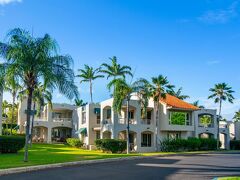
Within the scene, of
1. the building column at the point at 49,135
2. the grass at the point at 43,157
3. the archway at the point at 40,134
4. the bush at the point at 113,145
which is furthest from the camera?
the archway at the point at 40,134

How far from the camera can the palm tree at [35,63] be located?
77.4 feet

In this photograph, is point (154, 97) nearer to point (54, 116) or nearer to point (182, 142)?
point (182, 142)

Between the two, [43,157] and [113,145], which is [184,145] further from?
[43,157]

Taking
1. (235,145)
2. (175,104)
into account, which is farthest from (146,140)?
(235,145)

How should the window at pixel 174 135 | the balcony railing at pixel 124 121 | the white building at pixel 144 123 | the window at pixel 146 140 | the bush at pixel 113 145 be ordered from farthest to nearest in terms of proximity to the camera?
the window at pixel 174 135 < the window at pixel 146 140 < the balcony railing at pixel 124 121 < the white building at pixel 144 123 < the bush at pixel 113 145

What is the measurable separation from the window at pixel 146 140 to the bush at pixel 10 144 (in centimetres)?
1969

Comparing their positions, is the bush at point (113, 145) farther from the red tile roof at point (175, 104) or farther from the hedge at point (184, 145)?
the red tile roof at point (175, 104)

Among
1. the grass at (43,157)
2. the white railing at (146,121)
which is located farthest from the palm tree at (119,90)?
the white railing at (146,121)

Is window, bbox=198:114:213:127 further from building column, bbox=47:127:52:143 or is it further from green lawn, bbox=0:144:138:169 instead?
green lawn, bbox=0:144:138:169

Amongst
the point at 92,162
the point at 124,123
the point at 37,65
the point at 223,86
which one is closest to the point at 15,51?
the point at 37,65

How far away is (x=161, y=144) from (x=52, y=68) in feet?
86.7

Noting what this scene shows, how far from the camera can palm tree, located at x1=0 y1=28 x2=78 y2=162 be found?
928 inches

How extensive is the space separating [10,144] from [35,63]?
33.8 ft

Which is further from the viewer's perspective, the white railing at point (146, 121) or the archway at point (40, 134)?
the archway at point (40, 134)
